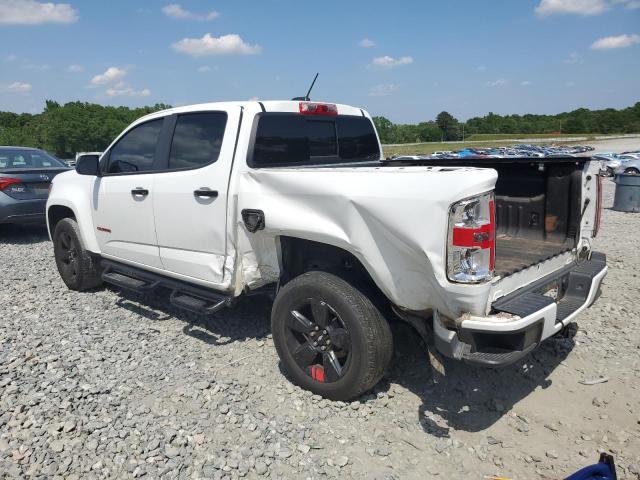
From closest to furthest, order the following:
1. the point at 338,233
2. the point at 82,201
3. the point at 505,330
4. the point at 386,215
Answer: the point at 505,330, the point at 386,215, the point at 338,233, the point at 82,201

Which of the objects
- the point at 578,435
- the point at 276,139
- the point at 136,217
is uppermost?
the point at 276,139

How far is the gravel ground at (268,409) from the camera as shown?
2.77 meters

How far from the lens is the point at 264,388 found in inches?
140

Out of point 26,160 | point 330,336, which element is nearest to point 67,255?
point 330,336

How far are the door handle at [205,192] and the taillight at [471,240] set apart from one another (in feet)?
6.16

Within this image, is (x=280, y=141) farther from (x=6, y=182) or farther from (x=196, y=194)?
(x=6, y=182)

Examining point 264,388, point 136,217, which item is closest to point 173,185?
point 136,217

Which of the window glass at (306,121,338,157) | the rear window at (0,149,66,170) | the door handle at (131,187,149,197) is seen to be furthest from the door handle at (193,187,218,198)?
the rear window at (0,149,66,170)

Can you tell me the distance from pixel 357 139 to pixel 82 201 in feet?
9.73

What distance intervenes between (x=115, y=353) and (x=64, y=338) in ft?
2.10

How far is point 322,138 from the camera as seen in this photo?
434 cm

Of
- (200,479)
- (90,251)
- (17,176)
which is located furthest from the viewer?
(17,176)

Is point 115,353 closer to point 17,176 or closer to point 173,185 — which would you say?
point 173,185

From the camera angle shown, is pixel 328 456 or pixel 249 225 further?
pixel 249 225
